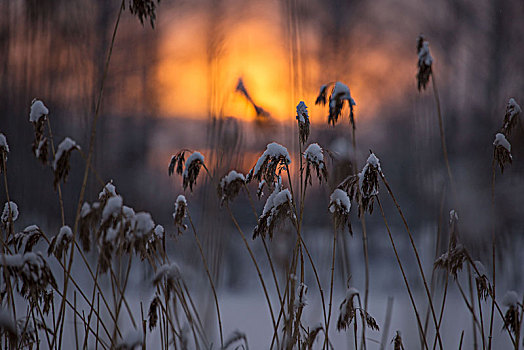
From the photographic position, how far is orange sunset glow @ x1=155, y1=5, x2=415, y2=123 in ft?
5.41

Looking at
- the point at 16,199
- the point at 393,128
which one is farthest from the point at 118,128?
the point at 393,128

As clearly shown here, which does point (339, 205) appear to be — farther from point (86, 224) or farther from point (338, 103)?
point (86, 224)

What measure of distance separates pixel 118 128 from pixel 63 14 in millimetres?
498

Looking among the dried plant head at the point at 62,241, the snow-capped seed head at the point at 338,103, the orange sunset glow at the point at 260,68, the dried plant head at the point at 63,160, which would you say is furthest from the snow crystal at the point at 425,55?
the orange sunset glow at the point at 260,68

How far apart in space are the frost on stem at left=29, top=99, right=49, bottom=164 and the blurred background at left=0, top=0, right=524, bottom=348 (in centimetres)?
101

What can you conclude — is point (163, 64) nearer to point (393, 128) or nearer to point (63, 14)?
point (63, 14)

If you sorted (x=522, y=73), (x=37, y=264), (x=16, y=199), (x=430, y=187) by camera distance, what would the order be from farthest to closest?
1. (x=522, y=73)
2. (x=16, y=199)
3. (x=430, y=187)
4. (x=37, y=264)

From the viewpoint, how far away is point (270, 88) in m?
1.65

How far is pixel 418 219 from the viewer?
186cm

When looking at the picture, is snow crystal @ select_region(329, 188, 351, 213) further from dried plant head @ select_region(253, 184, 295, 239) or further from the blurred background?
the blurred background

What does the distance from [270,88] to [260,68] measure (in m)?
0.13

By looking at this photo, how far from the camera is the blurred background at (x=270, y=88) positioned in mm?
1719

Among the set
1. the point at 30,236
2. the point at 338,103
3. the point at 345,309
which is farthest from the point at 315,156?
the point at 30,236

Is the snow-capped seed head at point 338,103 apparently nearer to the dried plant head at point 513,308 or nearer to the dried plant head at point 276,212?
the dried plant head at point 276,212
